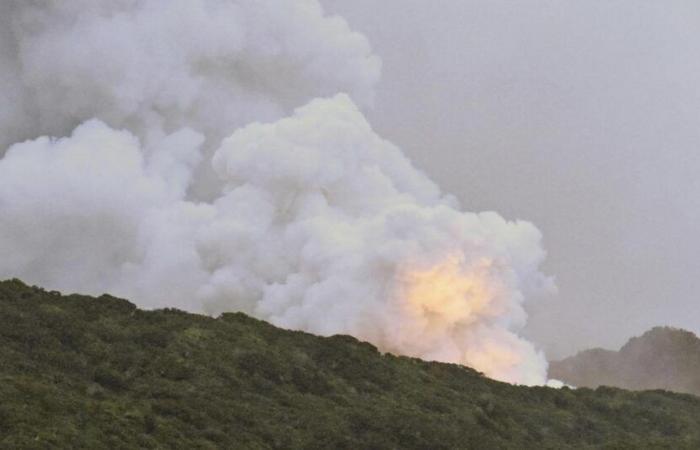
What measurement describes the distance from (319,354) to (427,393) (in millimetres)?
6270

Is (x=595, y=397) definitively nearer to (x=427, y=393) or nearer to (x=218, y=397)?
(x=427, y=393)

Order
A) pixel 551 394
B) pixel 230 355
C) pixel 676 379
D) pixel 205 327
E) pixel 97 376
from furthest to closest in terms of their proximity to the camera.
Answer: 1. pixel 676 379
2. pixel 551 394
3. pixel 205 327
4. pixel 230 355
5. pixel 97 376

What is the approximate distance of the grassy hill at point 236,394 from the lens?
1244 inches

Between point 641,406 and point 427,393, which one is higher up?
point 641,406

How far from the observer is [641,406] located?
199 ft

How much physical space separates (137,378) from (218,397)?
347 cm

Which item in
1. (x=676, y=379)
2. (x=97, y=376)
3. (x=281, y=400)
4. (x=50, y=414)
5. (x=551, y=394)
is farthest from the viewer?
(x=676, y=379)

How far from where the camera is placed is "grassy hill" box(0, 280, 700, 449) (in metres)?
31.6

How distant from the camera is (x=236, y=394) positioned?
39812mm

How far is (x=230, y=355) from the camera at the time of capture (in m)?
44.4

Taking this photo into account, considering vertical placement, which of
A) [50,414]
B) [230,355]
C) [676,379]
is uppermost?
[676,379]

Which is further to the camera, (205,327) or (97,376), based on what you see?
(205,327)

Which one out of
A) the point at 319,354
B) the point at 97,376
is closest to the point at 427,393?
the point at 319,354

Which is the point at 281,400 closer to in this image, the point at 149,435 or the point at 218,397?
the point at 218,397
